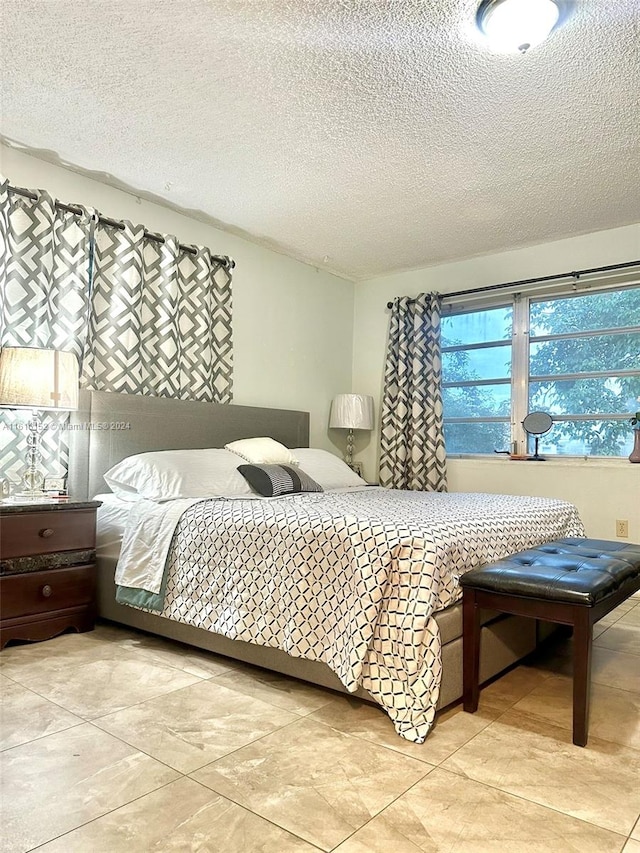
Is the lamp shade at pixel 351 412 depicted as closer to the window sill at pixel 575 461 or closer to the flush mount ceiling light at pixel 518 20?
the window sill at pixel 575 461

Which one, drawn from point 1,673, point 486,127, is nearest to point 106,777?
point 1,673

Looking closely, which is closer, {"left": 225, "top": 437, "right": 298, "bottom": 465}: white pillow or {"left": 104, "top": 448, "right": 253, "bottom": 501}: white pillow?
{"left": 104, "top": 448, "right": 253, "bottom": 501}: white pillow

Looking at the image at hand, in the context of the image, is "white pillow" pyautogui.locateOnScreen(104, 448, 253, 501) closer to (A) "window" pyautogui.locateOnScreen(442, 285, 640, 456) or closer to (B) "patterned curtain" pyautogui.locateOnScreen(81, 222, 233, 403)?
(B) "patterned curtain" pyautogui.locateOnScreen(81, 222, 233, 403)

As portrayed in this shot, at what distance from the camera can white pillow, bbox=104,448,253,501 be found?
117 inches

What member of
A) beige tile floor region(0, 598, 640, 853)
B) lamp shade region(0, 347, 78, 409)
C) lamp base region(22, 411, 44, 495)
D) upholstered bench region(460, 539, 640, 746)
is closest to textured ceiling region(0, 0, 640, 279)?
lamp shade region(0, 347, 78, 409)

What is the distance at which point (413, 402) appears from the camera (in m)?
4.84

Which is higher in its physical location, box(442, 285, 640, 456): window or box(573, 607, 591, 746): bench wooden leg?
box(442, 285, 640, 456): window

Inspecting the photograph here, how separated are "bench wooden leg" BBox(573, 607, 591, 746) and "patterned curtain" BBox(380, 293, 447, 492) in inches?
112

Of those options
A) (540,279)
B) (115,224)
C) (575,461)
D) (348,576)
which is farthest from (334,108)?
(575,461)

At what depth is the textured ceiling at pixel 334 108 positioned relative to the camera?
7.20 ft

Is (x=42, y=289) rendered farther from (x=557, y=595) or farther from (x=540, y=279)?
(x=540, y=279)

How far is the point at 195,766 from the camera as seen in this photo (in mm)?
1608

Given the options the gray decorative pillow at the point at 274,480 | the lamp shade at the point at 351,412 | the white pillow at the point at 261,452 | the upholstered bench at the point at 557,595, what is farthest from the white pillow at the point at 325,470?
the upholstered bench at the point at 557,595

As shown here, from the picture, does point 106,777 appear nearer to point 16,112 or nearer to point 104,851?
point 104,851
